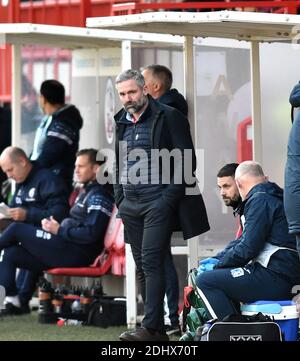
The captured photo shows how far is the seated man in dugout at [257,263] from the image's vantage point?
8.15 metres

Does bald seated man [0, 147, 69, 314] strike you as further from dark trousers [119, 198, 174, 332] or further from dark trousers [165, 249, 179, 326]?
dark trousers [119, 198, 174, 332]

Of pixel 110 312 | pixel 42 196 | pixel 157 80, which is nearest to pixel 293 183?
pixel 157 80

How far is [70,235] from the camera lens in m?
10.9

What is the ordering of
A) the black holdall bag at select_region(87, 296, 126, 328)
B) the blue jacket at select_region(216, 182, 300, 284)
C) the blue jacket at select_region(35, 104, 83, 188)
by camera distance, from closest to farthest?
the blue jacket at select_region(216, 182, 300, 284) → the black holdall bag at select_region(87, 296, 126, 328) → the blue jacket at select_region(35, 104, 83, 188)

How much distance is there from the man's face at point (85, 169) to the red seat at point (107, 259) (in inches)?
14.7

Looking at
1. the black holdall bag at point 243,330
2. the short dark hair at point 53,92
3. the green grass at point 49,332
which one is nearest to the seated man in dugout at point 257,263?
the black holdall bag at point 243,330

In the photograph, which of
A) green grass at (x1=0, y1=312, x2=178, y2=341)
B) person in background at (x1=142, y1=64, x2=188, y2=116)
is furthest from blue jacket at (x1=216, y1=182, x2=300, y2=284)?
person in background at (x1=142, y1=64, x2=188, y2=116)

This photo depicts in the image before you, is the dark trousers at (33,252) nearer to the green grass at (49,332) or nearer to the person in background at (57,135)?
the green grass at (49,332)

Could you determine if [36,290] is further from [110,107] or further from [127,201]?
[127,201]

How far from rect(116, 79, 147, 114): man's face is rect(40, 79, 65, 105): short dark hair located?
2869mm

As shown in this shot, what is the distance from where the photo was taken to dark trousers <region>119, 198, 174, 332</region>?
29.1 ft

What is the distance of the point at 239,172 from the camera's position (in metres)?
8.42
